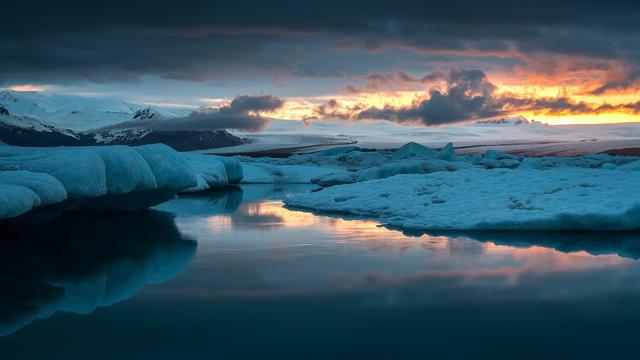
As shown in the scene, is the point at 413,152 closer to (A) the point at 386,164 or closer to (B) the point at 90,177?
(A) the point at 386,164

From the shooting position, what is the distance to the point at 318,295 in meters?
8.05

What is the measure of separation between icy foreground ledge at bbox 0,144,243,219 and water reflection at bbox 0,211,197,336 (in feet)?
2.48

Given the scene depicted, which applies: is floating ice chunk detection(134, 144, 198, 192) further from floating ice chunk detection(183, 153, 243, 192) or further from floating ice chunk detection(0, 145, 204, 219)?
floating ice chunk detection(183, 153, 243, 192)

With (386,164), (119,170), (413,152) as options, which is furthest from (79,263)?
(413,152)

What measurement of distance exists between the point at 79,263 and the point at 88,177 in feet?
11.1

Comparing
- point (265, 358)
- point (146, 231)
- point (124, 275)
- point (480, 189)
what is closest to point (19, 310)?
point (124, 275)

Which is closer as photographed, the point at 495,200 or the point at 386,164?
the point at 495,200

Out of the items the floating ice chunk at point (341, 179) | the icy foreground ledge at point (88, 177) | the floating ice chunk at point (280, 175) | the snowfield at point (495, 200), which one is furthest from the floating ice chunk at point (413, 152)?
the icy foreground ledge at point (88, 177)

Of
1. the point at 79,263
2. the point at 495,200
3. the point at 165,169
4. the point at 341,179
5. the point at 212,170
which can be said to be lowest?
the point at 341,179

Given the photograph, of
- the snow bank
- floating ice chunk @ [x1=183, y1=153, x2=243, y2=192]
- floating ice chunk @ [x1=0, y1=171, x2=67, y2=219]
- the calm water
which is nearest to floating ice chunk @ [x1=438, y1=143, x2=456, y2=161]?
the snow bank

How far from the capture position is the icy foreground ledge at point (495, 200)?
1402 cm

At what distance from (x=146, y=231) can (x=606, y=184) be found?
10.8 m

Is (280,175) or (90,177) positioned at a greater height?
(90,177)

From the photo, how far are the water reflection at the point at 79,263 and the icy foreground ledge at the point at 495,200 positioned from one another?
5.28 metres
